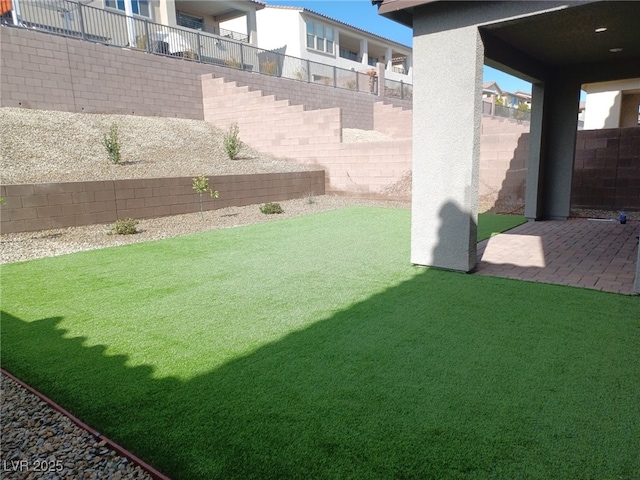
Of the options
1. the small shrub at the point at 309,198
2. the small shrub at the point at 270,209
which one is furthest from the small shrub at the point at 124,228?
the small shrub at the point at 309,198

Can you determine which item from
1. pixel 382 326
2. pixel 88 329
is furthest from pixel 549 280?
pixel 88 329

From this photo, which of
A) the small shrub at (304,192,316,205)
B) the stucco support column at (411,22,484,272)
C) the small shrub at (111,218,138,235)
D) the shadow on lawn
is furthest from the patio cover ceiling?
the small shrub at (304,192,316,205)

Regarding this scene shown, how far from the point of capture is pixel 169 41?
1561cm

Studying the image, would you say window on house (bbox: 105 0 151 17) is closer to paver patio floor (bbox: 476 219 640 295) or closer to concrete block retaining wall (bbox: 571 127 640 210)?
concrete block retaining wall (bbox: 571 127 640 210)

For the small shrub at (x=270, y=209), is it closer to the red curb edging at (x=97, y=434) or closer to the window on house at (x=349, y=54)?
the red curb edging at (x=97, y=434)

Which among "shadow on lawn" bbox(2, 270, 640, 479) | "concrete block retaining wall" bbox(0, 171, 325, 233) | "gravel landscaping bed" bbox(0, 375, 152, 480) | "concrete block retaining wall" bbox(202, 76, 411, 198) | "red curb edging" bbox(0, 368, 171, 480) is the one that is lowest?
"gravel landscaping bed" bbox(0, 375, 152, 480)

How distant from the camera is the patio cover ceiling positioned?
179 inches

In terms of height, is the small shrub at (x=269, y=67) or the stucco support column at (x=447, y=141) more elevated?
the small shrub at (x=269, y=67)

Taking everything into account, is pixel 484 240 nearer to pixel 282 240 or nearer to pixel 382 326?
pixel 282 240

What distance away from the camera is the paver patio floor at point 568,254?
484 cm

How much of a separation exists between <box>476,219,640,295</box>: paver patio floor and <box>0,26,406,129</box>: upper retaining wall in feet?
39.8

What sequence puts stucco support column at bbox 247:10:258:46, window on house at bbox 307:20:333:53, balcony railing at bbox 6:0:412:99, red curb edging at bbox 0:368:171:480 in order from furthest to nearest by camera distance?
window on house at bbox 307:20:333:53, stucco support column at bbox 247:10:258:46, balcony railing at bbox 6:0:412:99, red curb edging at bbox 0:368:171:480

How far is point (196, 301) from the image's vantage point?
Answer: 4.51m

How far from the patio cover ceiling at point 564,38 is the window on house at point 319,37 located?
Result: 22118 mm
